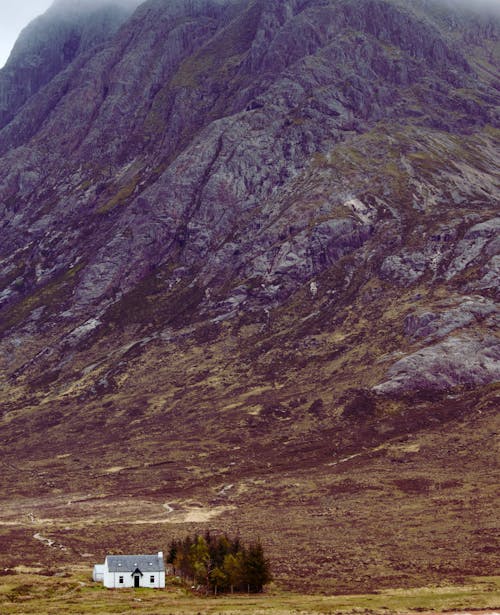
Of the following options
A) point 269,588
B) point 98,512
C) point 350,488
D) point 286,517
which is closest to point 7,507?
point 98,512

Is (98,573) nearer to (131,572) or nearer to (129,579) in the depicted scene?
(129,579)

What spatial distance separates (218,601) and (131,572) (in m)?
18.5

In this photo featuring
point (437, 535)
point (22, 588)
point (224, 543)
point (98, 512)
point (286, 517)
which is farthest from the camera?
point (98, 512)

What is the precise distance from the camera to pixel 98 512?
560ft

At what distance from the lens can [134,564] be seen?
10662cm

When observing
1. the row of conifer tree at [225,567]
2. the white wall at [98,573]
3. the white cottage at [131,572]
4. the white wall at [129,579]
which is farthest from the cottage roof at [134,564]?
the row of conifer tree at [225,567]

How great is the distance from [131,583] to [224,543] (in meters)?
13.9

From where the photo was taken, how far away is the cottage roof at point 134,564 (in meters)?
105

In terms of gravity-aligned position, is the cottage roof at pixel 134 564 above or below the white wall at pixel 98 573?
above

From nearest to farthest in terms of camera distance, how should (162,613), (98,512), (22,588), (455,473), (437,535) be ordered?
(162,613)
(22,588)
(437,535)
(98,512)
(455,473)

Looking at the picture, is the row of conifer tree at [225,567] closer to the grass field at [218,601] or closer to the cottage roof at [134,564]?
the grass field at [218,601]

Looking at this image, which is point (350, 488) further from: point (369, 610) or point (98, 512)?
point (369, 610)

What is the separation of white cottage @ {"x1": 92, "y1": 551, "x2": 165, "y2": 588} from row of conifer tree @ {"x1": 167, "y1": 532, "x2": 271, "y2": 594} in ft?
15.9

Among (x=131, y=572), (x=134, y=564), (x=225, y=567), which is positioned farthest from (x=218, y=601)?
(x=134, y=564)
